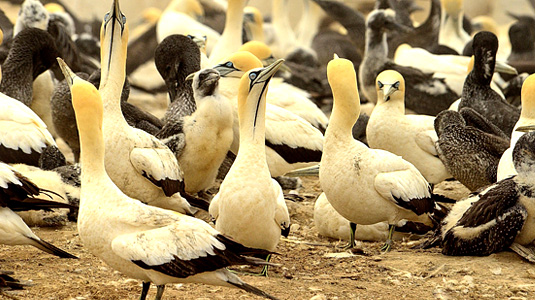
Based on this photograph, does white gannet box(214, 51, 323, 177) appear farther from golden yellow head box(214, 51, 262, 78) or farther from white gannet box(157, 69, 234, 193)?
white gannet box(157, 69, 234, 193)

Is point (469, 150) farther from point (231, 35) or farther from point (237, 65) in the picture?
point (231, 35)

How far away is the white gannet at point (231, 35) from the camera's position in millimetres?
10797

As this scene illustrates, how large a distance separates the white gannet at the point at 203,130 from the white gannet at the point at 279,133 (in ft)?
1.31

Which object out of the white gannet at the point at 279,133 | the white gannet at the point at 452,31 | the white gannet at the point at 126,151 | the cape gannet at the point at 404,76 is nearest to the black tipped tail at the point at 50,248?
the white gannet at the point at 126,151

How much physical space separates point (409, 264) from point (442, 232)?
486 millimetres

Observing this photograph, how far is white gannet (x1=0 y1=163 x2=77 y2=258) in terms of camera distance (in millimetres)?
5547

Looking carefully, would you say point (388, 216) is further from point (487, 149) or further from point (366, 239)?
point (487, 149)

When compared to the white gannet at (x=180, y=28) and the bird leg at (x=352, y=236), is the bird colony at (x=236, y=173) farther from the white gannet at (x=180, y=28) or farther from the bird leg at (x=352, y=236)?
the white gannet at (x=180, y=28)

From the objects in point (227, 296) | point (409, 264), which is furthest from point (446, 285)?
point (227, 296)

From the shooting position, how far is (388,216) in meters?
6.44

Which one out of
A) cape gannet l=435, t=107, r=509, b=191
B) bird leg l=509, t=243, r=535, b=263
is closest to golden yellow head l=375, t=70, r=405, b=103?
cape gannet l=435, t=107, r=509, b=191

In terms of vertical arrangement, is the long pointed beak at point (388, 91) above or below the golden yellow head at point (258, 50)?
below

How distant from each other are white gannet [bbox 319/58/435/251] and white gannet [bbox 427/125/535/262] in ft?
1.33

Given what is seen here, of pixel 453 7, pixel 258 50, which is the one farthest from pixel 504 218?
pixel 453 7
